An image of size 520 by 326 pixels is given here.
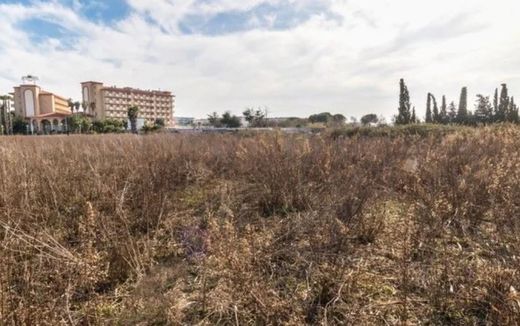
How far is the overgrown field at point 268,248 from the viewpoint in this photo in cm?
192

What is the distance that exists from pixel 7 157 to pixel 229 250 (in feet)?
12.1

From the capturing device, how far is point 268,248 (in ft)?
8.66

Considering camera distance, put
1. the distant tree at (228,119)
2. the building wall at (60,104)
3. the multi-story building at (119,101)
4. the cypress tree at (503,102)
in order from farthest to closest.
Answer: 1. the multi-story building at (119,101)
2. the building wall at (60,104)
3. the distant tree at (228,119)
4. the cypress tree at (503,102)

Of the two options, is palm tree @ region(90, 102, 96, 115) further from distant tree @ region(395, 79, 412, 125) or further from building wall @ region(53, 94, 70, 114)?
distant tree @ region(395, 79, 412, 125)

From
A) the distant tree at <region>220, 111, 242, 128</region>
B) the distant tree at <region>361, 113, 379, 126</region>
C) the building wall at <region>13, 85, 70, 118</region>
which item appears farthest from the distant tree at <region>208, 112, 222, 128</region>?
the building wall at <region>13, 85, 70, 118</region>

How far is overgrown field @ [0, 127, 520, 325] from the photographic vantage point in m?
1.92

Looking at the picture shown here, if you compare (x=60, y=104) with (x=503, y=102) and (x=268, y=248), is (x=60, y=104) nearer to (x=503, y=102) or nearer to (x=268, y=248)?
(x=503, y=102)

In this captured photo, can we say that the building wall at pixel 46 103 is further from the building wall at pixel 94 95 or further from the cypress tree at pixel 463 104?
the cypress tree at pixel 463 104

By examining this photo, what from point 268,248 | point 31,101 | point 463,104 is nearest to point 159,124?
point 463,104

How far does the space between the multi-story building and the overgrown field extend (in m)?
82.8

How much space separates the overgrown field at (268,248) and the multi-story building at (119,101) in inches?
3260

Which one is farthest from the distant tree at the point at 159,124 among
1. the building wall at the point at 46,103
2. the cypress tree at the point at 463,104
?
the cypress tree at the point at 463,104

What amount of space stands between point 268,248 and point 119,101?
98.3 m

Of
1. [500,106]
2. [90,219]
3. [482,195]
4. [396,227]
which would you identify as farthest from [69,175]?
[500,106]
